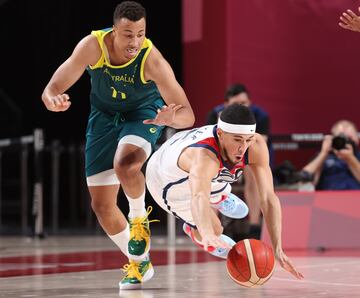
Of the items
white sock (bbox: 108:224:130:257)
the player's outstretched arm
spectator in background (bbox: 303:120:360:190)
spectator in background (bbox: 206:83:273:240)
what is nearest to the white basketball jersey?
white sock (bbox: 108:224:130:257)

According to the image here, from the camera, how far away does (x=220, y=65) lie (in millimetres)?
12141

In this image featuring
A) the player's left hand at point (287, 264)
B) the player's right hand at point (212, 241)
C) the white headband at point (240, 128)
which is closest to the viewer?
the player's right hand at point (212, 241)

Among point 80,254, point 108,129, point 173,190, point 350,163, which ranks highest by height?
point 108,129

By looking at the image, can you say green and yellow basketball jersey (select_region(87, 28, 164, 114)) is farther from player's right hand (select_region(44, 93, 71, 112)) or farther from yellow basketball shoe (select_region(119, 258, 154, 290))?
yellow basketball shoe (select_region(119, 258, 154, 290))

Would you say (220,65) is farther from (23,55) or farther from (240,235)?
(23,55)

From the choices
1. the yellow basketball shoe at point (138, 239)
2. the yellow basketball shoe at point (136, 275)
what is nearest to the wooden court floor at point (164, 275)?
the yellow basketball shoe at point (136, 275)

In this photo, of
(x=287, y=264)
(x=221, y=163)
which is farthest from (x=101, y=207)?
(x=287, y=264)

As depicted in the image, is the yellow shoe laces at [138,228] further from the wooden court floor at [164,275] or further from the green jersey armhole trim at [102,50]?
the green jersey armhole trim at [102,50]

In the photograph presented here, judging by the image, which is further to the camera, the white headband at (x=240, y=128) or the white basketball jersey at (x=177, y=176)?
the white basketball jersey at (x=177, y=176)

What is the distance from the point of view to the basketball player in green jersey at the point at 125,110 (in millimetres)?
5785

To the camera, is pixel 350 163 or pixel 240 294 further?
pixel 350 163

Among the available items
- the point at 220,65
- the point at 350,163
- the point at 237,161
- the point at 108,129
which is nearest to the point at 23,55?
the point at 220,65

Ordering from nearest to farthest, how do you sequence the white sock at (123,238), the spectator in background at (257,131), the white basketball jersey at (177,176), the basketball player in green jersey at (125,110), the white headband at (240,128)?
1. the white headband at (240,128)
2. the white basketball jersey at (177,176)
3. the basketball player in green jersey at (125,110)
4. the white sock at (123,238)
5. the spectator in background at (257,131)

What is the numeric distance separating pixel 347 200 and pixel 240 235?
1.48 meters
